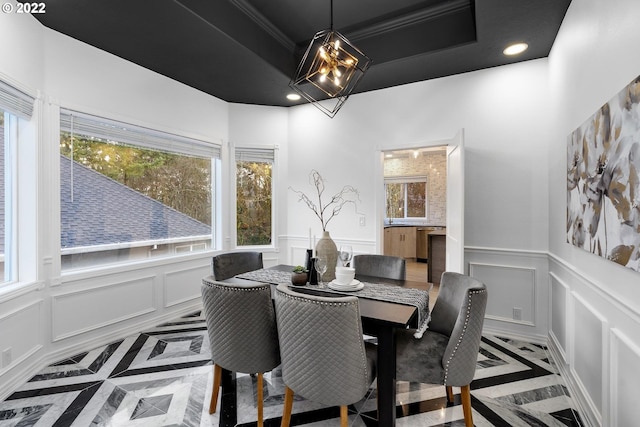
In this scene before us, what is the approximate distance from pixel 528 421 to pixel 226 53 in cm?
361

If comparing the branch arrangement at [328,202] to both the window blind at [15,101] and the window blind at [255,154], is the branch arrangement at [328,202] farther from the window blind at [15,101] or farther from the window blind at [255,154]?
the window blind at [15,101]

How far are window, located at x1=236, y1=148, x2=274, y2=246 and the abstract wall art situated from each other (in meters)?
3.43

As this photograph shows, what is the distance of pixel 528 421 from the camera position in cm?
188

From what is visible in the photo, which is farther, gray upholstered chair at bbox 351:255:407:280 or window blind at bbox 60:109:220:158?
window blind at bbox 60:109:220:158

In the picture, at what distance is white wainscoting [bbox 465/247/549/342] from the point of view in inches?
118

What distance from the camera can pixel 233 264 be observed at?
2924 mm

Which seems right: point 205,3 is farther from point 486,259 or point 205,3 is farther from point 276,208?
point 486,259

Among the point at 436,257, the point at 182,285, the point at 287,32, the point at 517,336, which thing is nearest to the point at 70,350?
the point at 182,285

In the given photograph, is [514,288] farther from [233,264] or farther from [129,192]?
[129,192]

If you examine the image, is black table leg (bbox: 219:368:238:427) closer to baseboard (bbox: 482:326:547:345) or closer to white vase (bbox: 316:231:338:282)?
white vase (bbox: 316:231:338:282)

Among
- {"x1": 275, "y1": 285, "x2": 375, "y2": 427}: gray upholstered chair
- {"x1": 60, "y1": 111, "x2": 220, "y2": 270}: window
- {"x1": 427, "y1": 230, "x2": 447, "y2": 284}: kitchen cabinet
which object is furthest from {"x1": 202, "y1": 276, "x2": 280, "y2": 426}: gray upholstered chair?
{"x1": 427, "y1": 230, "x2": 447, "y2": 284}: kitchen cabinet

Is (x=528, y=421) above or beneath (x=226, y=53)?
beneath

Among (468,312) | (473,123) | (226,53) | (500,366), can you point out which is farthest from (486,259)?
(226,53)

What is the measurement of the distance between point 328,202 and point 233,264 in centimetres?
169
